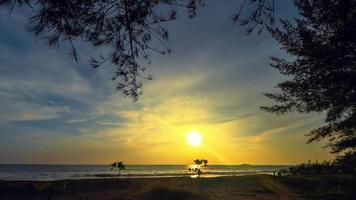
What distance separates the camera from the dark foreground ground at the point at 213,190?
21156 mm

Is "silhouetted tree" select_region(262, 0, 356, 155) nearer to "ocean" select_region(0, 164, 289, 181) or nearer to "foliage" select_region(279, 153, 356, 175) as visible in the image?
"foliage" select_region(279, 153, 356, 175)

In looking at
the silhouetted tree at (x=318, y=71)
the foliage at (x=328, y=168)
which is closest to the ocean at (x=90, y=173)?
the foliage at (x=328, y=168)

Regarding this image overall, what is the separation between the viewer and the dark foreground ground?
21156 mm

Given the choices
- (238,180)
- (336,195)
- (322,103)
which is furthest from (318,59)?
(238,180)

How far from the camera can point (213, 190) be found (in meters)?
24.6

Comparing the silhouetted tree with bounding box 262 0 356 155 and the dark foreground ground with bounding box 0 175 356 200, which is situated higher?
the silhouetted tree with bounding box 262 0 356 155

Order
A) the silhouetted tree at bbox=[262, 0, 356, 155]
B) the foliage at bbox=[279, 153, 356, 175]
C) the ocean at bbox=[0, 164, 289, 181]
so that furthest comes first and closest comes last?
1. the ocean at bbox=[0, 164, 289, 181]
2. the foliage at bbox=[279, 153, 356, 175]
3. the silhouetted tree at bbox=[262, 0, 356, 155]

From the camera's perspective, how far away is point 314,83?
17.9 meters

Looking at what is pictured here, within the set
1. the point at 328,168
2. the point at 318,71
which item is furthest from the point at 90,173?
the point at 318,71

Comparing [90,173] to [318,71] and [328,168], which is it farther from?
[318,71]

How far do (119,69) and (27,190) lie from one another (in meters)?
18.2

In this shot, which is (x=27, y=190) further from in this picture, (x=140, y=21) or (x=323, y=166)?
(x=323, y=166)

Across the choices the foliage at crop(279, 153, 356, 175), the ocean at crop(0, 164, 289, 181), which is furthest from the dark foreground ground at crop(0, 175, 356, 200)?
the ocean at crop(0, 164, 289, 181)

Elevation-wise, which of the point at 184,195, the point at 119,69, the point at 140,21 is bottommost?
the point at 184,195
